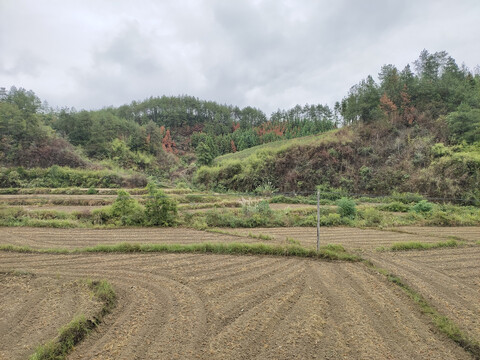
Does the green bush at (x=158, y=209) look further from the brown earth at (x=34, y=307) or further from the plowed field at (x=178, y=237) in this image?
the brown earth at (x=34, y=307)

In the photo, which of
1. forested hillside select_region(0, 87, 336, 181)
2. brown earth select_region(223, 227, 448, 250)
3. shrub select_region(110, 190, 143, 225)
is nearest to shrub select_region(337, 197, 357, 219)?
brown earth select_region(223, 227, 448, 250)

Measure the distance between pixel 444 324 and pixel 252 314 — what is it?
3.30 meters

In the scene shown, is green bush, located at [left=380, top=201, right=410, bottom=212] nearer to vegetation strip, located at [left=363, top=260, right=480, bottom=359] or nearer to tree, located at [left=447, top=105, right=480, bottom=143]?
tree, located at [left=447, top=105, right=480, bottom=143]

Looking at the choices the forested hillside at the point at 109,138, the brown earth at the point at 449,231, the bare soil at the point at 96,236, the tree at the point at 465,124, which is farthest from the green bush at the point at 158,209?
the tree at the point at 465,124

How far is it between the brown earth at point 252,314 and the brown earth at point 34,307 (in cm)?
15

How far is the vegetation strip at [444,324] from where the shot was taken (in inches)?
149

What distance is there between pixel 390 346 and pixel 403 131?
28.6m

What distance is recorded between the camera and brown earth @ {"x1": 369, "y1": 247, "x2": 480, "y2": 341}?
4723 millimetres

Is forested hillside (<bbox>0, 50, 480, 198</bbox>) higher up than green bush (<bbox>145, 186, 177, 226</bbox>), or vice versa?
forested hillside (<bbox>0, 50, 480, 198</bbox>)

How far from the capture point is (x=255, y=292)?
5430 mm

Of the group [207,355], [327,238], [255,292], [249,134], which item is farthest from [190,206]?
[249,134]

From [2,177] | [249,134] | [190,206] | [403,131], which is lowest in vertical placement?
[190,206]

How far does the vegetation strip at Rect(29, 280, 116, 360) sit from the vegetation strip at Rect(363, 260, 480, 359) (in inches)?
234

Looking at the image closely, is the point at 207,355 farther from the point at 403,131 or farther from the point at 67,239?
the point at 403,131
